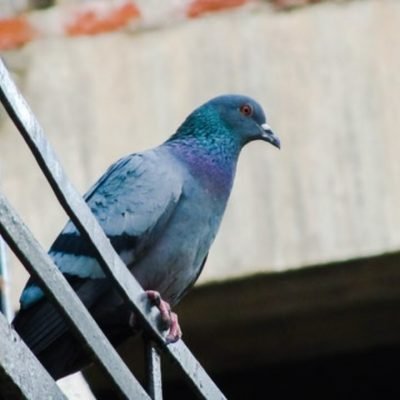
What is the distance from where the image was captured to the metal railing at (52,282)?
10.2ft

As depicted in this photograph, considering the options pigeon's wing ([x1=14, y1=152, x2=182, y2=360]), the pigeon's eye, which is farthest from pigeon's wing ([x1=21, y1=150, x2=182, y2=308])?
the pigeon's eye

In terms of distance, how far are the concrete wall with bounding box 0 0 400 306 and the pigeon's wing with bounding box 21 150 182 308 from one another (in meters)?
2.19

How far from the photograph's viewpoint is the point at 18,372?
3096 millimetres

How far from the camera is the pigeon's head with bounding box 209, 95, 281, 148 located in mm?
6164

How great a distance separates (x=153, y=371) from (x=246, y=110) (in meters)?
2.50

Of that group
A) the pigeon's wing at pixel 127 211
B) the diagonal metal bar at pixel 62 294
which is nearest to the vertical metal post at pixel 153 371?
the diagonal metal bar at pixel 62 294

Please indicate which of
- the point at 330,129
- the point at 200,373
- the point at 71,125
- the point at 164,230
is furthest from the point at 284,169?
the point at 200,373

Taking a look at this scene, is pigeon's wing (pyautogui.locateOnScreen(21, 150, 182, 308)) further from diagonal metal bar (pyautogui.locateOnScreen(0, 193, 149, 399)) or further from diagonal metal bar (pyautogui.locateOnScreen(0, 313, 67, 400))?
diagonal metal bar (pyautogui.locateOnScreen(0, 313, 67, 400))

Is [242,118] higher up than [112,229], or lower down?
lower down

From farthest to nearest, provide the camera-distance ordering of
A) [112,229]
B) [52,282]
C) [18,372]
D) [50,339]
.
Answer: [112,229] < [50,339] < [52,282] < [18,372]

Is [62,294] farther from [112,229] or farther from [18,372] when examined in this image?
[112,229]

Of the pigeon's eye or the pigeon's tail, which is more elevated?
the pigeon's tail

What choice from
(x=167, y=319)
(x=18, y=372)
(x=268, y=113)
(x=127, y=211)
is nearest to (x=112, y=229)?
Answer: (x=127, y=211)

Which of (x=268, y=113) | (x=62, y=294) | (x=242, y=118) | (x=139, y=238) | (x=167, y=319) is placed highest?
(x=62, y=294)
